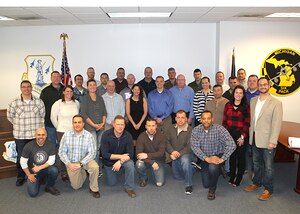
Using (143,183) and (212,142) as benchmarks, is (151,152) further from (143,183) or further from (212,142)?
(212,142)

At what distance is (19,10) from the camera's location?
16.3 ft

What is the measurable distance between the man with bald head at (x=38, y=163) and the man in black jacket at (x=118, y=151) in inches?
30.5

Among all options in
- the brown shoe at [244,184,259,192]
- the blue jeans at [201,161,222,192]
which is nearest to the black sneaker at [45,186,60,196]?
the blue jeans at [201,161,222,192]

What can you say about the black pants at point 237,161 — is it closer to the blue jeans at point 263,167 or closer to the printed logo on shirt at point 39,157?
the blue jeans at point 263,167

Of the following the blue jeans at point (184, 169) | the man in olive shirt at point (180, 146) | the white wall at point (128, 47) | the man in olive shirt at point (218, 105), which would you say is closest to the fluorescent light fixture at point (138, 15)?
the white wall at point (128, 47)

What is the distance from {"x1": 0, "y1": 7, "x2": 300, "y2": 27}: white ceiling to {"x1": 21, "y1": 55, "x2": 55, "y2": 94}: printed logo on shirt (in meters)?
0.86

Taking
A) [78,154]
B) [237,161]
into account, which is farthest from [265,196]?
[78,154]

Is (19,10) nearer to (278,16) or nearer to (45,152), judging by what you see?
(45,152)

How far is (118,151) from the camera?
4250mm

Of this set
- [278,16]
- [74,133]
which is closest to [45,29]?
[74,133]

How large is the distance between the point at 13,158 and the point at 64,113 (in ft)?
4.04

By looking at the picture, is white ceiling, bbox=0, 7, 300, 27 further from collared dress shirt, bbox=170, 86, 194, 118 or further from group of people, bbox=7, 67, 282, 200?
collared dress shirt, bbox=170, 86, 194, 118

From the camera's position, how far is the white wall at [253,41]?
6.73 m

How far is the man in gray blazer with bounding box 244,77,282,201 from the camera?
3.67m
